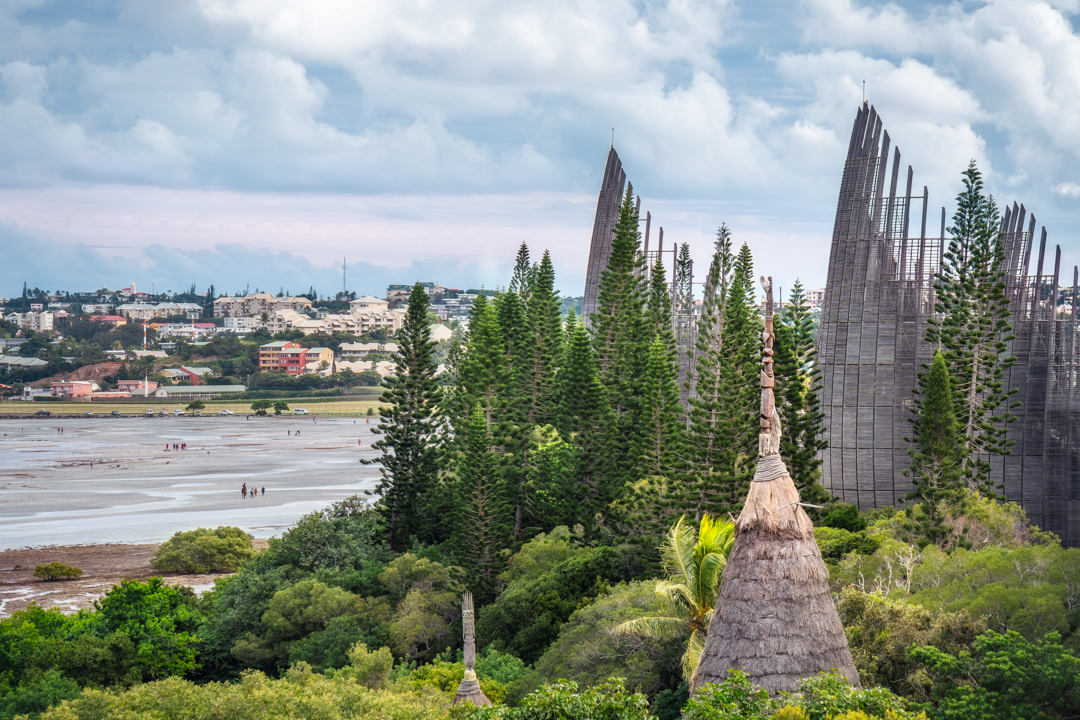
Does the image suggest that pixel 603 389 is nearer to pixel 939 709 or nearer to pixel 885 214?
pixel 885 214

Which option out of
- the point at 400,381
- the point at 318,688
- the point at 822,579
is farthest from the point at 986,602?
the point at 400,381

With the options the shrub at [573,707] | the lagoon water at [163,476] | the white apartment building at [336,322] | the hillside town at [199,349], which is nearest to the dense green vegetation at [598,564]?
the shrub at [573,707]

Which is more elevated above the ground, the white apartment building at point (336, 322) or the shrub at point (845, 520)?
the white apartment building at point (336, 322)

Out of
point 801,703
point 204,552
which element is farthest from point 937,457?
point 204,552

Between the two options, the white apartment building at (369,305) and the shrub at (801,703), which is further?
the white apartment building at (369,305)

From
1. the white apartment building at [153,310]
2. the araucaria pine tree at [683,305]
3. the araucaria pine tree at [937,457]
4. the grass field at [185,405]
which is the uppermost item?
the white apartment building at [153,310]

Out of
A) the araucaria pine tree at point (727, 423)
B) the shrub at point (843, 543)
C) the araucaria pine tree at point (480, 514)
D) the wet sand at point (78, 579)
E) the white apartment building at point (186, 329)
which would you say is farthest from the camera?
the white apartment building at point (186, 329)

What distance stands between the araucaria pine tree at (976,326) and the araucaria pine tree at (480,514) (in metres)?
11.3

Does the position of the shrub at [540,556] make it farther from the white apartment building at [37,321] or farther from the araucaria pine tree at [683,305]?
the white apartment building at [37,321]

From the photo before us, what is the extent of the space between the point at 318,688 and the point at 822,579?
24.0 ft

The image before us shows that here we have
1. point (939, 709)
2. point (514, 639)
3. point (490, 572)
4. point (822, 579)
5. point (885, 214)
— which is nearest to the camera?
point (822, 579)

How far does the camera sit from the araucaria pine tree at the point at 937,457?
18922 millimetres

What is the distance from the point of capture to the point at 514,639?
68.9 ft

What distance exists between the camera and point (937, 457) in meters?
19.3
